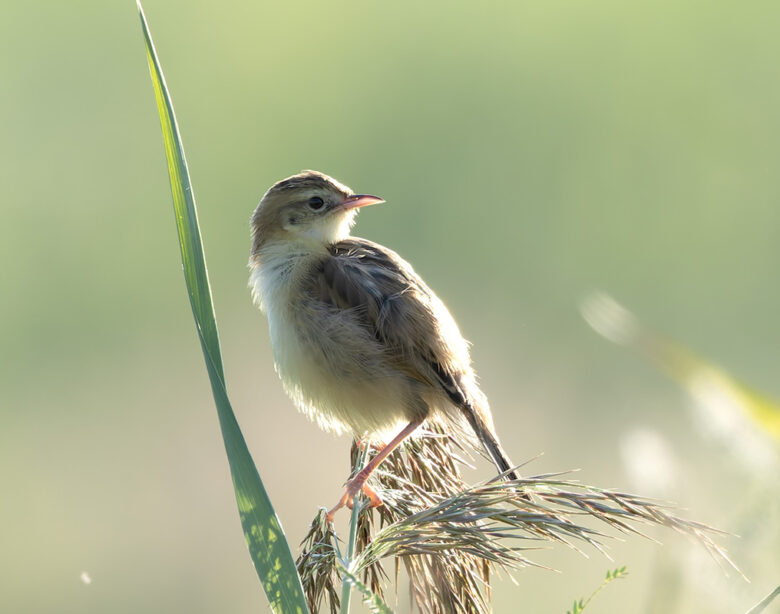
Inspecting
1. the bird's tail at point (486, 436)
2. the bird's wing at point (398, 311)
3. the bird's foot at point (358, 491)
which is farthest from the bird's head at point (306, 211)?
the bird's foot at point (358, 491)

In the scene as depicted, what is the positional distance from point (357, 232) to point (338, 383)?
19.5 feet

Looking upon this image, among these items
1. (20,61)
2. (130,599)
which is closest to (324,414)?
(130,599)

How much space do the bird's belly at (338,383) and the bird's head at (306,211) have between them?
45 cm

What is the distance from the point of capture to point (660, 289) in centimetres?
1026

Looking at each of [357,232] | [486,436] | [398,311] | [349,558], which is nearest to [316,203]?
[398,311]

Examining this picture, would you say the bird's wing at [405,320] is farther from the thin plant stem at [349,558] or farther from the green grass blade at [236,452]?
the green grass blade at [236,452]

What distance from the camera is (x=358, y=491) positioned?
2.21 metres

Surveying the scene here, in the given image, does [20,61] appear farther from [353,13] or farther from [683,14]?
Result: [683,14]

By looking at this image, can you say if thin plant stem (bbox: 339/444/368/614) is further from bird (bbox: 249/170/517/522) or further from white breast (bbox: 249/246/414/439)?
white breast (bbox: 249/246/414/439)

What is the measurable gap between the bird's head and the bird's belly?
0.45 m

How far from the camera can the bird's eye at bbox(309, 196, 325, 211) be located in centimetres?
358

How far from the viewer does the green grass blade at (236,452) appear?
1.57 meters

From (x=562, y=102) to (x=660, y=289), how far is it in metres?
3.67

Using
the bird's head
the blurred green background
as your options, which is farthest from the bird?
the blurred green background
